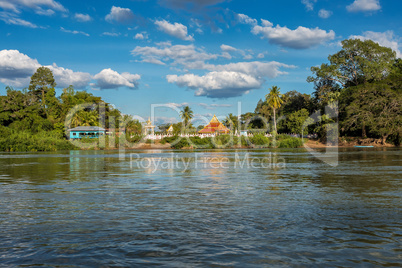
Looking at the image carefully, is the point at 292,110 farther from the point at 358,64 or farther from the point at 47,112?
the point at 47,112

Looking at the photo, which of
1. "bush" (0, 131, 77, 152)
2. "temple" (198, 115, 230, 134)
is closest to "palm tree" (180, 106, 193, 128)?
"temple" (198, 115, 230, 134)

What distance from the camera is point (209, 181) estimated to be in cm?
Result: 1855

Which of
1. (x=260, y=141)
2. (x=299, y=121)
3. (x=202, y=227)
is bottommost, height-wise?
(x=202, y=227)

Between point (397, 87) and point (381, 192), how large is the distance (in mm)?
70278

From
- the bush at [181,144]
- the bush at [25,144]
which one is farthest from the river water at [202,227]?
the bush at [181,144]

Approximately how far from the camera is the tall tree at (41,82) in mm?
99000

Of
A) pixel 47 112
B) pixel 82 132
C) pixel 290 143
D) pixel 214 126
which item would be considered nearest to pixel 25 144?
pixel 82 132

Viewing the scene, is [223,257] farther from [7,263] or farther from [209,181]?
[209,181]

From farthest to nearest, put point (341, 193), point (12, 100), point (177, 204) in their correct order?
point (12, 100), point (341, 193), point (177, 204)

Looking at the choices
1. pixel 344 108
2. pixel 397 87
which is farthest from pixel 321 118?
pixel 397 87

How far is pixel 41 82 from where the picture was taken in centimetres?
10012

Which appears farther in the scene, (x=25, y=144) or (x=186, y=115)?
(x=186, y=115)

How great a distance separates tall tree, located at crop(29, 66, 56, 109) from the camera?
99.0 meters

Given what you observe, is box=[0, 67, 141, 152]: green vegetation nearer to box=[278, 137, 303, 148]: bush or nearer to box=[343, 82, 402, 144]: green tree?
box=[278, 137, 303, 148]: bush
